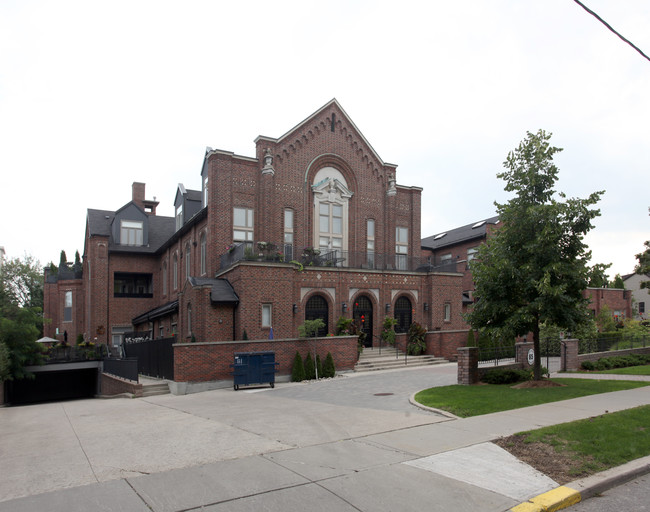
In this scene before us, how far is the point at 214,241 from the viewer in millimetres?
27406

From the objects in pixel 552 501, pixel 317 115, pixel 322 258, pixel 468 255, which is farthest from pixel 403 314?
pixel 552 501

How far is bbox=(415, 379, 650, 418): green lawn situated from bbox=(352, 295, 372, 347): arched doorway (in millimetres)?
12722

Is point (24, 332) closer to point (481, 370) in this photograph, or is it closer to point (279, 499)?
point (481, 370)

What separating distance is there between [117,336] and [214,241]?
16.8 meters

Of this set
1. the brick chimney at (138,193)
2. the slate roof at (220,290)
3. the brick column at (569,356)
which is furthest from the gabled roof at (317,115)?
the brick chimney at (138,193)

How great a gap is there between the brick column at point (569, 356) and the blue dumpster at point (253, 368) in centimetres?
1128

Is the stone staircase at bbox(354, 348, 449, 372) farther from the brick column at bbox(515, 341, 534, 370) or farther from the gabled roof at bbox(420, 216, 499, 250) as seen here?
the gabled roof at bbox(420, 216, 499, 250)

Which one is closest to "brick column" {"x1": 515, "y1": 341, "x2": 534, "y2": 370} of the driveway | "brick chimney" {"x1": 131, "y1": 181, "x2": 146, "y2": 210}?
the driveway

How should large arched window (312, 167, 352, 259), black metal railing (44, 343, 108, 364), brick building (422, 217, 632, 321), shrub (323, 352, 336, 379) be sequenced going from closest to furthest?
1. shrub (323, 352, 336, 379)
2. black metal railing (44, 343, 108, 364)
3. large arched window (312, 167, 352, 259)
4. brick building (422, 217, 632, 321)

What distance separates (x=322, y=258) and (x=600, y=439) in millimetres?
20728

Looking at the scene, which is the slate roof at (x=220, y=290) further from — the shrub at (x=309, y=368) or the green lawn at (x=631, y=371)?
the green lawn at (x=631, y=371)

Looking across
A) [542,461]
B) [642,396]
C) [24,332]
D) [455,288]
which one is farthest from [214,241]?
[542,461]

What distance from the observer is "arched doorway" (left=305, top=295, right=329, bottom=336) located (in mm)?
26656

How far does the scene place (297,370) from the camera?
20812mm
